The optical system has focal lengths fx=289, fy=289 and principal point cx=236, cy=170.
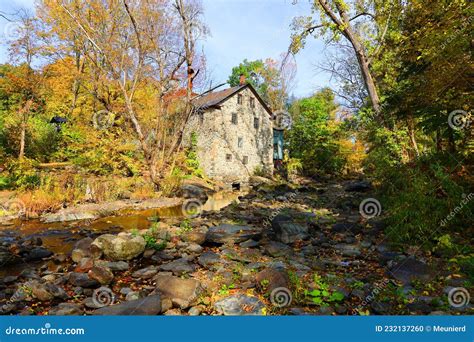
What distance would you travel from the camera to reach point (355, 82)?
25609 millimetres

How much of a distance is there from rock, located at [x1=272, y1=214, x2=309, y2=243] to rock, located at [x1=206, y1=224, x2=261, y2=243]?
0.51m

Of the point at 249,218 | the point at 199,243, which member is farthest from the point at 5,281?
the point at 249,218

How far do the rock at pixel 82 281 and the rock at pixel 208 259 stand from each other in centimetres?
193

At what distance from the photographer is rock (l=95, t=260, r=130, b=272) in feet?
18.6

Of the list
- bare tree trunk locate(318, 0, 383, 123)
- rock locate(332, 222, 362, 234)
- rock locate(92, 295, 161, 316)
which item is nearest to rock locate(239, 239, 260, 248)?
rock locate(332, 222, 362, 234)

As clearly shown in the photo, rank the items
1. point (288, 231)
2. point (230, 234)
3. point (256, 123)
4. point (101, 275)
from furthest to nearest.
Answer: point (256, 123) → point (230, 234) → point (288, 231) → point (101, 275)

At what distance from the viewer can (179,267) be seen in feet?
18.4

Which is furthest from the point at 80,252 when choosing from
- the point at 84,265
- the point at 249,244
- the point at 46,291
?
the point at 249,244

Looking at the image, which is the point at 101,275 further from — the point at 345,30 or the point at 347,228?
the point at 345,30

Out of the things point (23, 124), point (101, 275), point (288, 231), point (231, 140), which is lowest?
point (101, 275)

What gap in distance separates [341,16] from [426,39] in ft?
22.6

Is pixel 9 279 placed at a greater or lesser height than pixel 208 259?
lesser

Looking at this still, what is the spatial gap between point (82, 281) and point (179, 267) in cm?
167

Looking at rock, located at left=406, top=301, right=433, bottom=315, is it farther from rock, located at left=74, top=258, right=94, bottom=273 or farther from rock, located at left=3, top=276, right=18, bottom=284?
rock, located at left=3, top=276, right=18, bottom=284
